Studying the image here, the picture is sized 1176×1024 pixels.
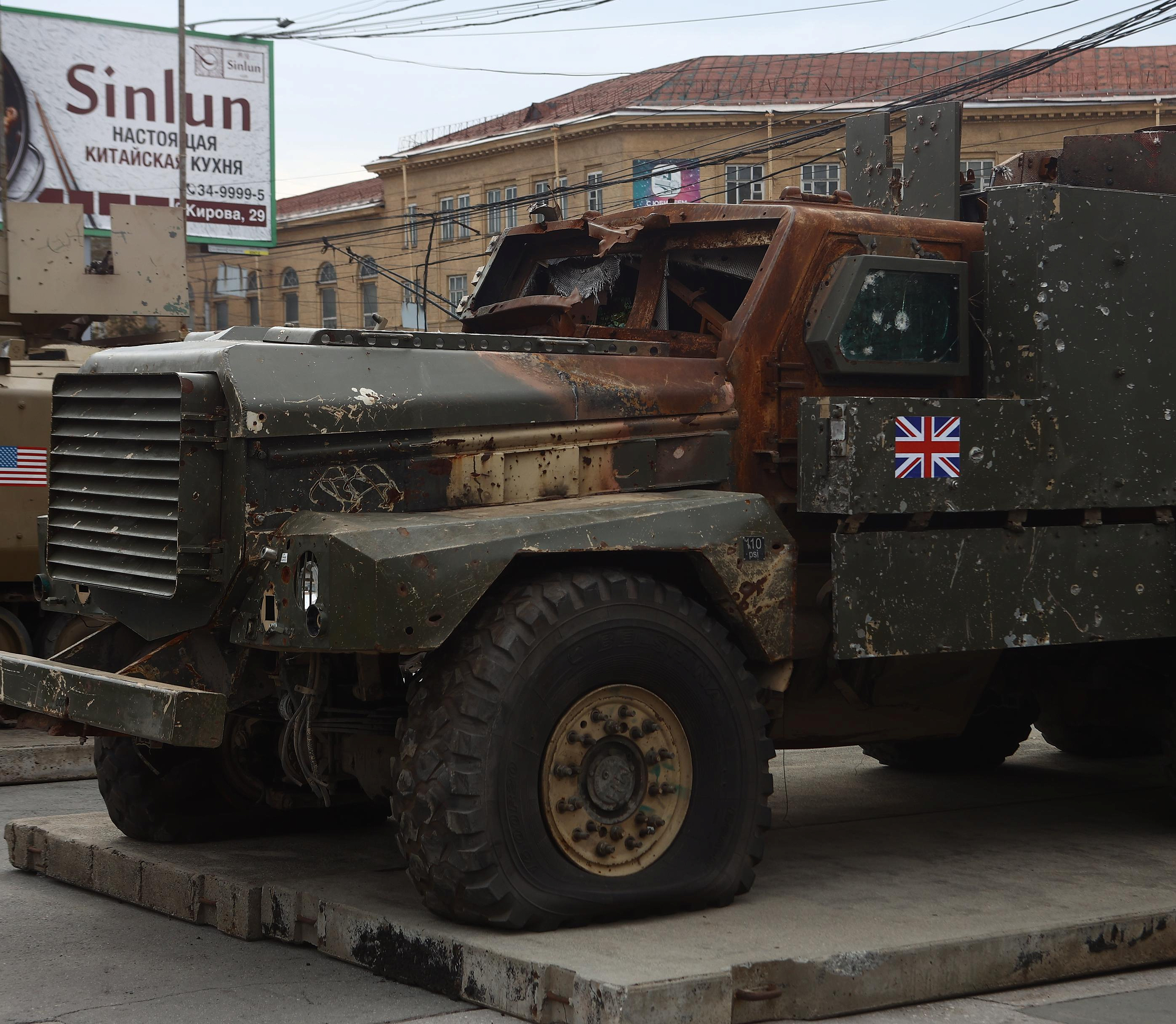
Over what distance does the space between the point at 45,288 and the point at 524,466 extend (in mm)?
8062

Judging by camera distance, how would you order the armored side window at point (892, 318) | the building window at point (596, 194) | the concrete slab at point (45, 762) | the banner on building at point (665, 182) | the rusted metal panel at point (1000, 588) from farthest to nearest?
the building window at point (596, 194)
the banner on building at point (665, 182)
the concrete slab at point (45, 762)
the armored side window at point (892, 318)
the rusted metal panel at point (1000, 588)

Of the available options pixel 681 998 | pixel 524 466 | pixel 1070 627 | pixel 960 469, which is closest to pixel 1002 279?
pixel 960 469

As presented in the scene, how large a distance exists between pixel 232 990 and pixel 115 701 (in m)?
0.97

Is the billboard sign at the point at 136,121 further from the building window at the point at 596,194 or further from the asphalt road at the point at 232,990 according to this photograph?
the asphalt road at the point at 232,990

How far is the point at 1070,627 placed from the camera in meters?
6.34

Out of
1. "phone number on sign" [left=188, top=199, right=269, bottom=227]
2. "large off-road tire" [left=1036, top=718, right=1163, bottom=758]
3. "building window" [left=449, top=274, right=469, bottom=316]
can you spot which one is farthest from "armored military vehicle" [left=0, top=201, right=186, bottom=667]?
"building window" [left=449, top=274, right=469, bottom=316]

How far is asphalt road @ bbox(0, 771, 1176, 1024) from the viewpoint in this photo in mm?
4949

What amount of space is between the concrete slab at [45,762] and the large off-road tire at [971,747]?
455 cm

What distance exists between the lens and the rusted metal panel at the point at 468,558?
496 cm

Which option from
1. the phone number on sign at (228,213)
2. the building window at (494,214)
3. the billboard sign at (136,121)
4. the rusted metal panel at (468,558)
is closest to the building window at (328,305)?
the building window at (494,214)

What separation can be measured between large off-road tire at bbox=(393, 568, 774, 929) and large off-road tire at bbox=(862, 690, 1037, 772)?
125 inches

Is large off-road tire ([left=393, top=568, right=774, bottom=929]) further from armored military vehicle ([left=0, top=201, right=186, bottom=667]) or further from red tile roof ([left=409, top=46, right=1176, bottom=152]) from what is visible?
red tile roof ([left=409, top=46, right=1176, bottom=152])

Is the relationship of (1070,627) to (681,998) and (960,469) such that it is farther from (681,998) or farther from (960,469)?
(681,998)

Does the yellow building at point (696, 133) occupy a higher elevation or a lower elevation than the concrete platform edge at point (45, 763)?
higher
